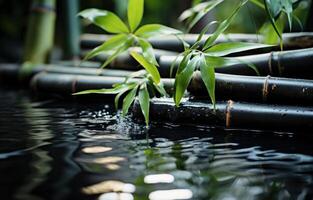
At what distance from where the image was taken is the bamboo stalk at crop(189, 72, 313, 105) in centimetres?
191

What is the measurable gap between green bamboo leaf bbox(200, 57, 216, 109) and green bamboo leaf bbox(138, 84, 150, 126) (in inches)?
12.9

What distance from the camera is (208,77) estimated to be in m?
1.82

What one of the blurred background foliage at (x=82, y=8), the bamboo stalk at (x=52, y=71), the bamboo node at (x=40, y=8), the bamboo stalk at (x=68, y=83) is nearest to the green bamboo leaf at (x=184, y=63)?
the bamboo stalk at (x=68, y=83)

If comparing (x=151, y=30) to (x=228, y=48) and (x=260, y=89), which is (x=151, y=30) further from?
(x=260, y=89)

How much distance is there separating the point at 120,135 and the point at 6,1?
5.00 metres

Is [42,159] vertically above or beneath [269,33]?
beneath

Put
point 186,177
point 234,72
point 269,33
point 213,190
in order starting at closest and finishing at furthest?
point 213,190 → point 186,177 → point 234,72 → point 269,33

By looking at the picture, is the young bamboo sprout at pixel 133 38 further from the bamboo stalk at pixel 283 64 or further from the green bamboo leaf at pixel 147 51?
the bamboo stalk at pixel 283 64

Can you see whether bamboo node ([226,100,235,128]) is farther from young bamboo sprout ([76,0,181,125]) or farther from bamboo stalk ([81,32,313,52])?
bamboo stalk ([81,32,313,52])

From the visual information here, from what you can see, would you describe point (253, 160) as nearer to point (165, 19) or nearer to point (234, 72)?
point (234, 72)

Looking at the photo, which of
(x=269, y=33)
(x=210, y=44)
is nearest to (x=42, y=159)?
(x=210, y=44)

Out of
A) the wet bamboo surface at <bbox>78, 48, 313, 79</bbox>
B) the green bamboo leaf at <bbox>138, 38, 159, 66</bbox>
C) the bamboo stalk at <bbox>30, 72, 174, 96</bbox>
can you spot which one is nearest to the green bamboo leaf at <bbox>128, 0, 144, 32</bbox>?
the green bamboo leaf at <bbox>138, 38, 159, 66</bbox>

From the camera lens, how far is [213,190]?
1217mm

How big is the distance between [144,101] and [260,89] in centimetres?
55
